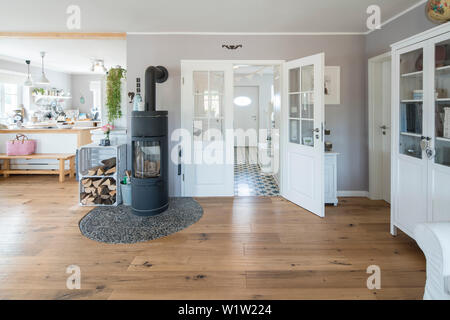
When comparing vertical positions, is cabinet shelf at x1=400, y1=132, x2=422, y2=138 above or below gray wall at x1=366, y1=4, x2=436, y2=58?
below

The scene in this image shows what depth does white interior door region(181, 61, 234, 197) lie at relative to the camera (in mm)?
4680

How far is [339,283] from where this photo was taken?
231 centimetres

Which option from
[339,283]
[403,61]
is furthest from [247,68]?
[339,283]

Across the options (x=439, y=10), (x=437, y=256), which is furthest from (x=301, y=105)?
(x=437, y=256)

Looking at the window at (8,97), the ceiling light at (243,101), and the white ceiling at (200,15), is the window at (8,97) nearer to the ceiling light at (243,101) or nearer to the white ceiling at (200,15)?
the white ceiling at (200,15)

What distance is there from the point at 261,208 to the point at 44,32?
3960 millimetres

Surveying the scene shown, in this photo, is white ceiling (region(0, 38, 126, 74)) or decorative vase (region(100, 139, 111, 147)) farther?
white ceiling (region(0, 38, 126, 74))

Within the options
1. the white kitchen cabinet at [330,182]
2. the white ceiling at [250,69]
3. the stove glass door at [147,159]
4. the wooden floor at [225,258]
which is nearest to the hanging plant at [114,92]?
the stove glass door at [147,159]

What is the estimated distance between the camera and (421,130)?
9.21ft

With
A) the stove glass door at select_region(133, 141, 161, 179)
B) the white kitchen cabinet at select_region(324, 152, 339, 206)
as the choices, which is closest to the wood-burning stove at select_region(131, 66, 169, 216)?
the stove glass door at select_region(133, 141, 161, 179)

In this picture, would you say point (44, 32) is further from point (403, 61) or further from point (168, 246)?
point (403, 61)

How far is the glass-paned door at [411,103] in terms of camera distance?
111 inches

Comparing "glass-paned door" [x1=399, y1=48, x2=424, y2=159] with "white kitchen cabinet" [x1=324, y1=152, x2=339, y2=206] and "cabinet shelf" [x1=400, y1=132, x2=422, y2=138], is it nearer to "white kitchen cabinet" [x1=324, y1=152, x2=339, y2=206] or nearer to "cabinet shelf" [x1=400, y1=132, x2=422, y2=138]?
"cabinet shelf" [x1=400, y1=132, x2=422, y2=138]

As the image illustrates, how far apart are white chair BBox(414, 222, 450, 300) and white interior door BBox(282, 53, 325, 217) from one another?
213cm
